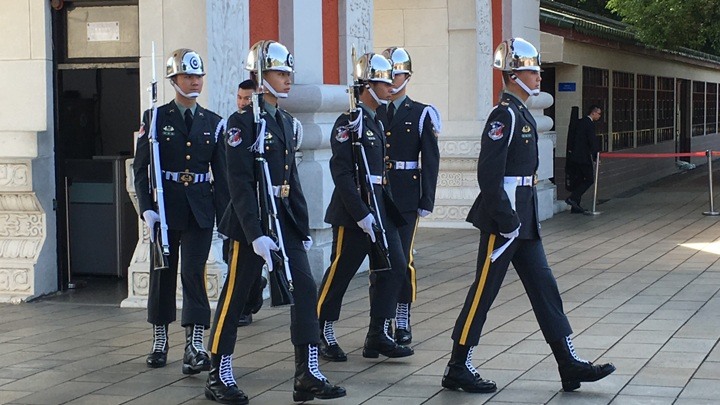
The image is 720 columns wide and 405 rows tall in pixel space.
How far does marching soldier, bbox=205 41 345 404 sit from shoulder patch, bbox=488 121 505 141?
1087 mm

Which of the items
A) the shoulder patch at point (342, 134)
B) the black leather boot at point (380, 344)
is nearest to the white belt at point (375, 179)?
the shoulder patch at point (342, 134)

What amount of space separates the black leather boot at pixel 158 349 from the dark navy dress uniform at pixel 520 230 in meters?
1.95

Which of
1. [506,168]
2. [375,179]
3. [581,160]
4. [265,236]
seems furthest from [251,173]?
[581,160]

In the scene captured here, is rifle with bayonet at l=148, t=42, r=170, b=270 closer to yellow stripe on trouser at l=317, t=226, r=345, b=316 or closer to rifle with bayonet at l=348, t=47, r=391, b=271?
yellow stripe on trouser at l=317, t=226, r=345, b=316

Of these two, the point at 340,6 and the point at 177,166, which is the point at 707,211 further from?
the point at 177,166

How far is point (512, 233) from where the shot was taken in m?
7.02

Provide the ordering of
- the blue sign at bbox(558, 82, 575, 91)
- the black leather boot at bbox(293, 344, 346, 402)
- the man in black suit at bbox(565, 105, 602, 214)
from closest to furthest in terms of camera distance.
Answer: the black leather boot at bbox(293, 344, 346, 402) < the man in black suit at bbox(565, 105, 602, 214) < the blue sign at bbox(558, 82, 575, 91)

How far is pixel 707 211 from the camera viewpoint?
18969 mm

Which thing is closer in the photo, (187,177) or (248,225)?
(248,225)

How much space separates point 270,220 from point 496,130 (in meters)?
1.31

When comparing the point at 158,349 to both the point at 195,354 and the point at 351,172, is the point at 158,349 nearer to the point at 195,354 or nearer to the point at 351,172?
the point at 195,354

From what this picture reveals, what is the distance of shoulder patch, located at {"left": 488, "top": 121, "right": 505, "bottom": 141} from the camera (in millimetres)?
7039

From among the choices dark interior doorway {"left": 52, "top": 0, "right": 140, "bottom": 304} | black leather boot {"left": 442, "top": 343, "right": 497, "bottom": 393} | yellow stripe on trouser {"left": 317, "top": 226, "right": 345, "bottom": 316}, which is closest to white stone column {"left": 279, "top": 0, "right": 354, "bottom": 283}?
dark interior doorway {"left": 52, "top": 0, "right": 140, "bottom": 304}

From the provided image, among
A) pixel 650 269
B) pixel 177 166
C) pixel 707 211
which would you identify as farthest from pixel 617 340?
pixel 707 211
